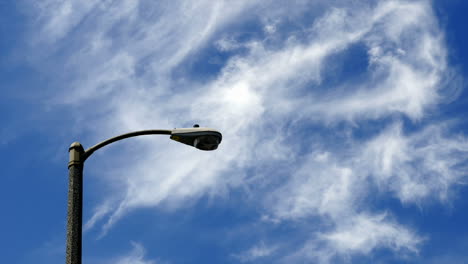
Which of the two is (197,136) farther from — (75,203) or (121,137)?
(75,203)

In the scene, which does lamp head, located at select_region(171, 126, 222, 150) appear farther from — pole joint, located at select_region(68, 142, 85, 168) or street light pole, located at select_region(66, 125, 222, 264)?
pole joint, located at select_region(68, 142, 85, 168)

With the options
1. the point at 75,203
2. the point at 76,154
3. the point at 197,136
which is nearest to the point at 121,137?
the point at 76,154

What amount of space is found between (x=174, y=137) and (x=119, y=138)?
1.03 meters

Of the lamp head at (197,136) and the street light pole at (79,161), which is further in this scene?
the lamp head at (197,136)

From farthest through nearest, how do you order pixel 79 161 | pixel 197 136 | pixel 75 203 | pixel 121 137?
pixel 197 136
pixel 121 137
pixel 79 161
pixel 75 203

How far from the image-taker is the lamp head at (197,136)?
11859 millimetres

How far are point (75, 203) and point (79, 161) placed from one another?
0.81 metres

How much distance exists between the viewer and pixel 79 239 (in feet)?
32.5

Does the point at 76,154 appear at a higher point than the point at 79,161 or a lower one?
higher

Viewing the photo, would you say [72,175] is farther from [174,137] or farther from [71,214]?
[174,137]

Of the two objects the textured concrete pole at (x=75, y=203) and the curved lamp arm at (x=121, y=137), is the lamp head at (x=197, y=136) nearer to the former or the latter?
the curved lamp arm at (x=121, y=137)

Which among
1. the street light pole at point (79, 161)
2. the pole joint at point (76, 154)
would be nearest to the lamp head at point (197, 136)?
the street light pole at point (79, 161)

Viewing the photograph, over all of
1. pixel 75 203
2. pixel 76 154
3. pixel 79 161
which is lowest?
pixel 75 203

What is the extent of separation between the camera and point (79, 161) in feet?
35.0
